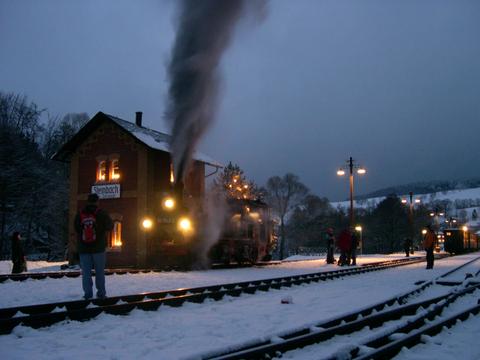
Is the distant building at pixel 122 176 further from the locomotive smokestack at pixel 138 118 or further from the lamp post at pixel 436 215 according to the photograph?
the lamp post at pixel 436 215

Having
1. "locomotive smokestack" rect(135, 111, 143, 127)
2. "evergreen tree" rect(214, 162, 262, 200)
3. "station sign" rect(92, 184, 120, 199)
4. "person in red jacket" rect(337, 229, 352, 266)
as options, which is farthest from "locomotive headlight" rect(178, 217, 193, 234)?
"evergreen tree" rect(214, 162, 262, 200)

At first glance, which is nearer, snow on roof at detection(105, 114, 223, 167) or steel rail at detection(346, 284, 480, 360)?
steel rail at detection(346, 284, 480, 360)

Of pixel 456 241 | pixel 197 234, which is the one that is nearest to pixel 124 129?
pixel 197 234

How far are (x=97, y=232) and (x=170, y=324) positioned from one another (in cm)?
258

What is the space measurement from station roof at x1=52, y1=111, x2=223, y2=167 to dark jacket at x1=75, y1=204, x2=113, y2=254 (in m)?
15.1

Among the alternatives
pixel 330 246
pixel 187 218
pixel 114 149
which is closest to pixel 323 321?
pixel 187 218

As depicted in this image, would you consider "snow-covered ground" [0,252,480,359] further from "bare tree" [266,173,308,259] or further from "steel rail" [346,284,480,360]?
"bare tree" [266,173,308,259]

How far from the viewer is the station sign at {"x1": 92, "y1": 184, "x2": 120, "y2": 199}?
990 inches

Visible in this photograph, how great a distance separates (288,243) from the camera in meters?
69.3

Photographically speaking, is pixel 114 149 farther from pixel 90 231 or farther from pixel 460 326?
pixel 460 326

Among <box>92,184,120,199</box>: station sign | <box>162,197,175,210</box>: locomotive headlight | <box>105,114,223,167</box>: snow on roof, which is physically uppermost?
<box>105,114,223,167</box>: snow on roof

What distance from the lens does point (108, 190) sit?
83.2 feet

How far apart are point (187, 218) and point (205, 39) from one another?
6202mm

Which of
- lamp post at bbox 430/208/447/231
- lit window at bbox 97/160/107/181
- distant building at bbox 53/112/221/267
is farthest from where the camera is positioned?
lamp post at bbox 430/208/447/231
